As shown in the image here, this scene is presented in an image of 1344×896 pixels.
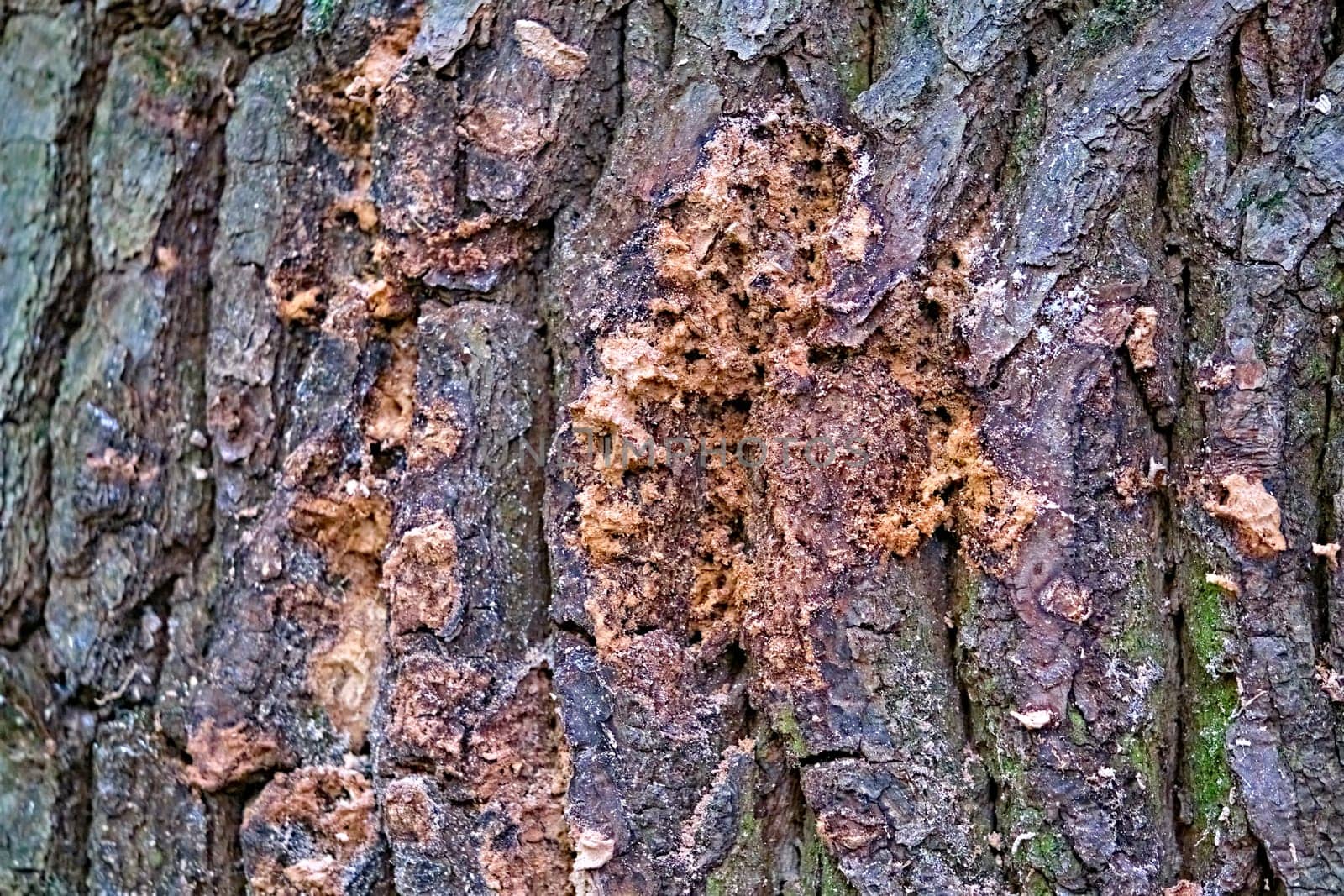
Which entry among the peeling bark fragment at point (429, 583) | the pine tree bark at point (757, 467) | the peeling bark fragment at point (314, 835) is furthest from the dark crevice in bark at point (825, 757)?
the peeling bark fragment at point (314, 835)

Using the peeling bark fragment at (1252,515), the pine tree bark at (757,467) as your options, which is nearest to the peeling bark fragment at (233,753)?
the pine tree bark at (757,467)

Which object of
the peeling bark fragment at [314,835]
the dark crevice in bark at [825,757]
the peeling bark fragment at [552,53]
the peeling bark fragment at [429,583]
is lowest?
the peeling bark fragment at [314,835]

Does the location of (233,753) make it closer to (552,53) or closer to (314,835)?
(314,835)

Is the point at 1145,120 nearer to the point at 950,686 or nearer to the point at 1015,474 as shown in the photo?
the point at 1015,474

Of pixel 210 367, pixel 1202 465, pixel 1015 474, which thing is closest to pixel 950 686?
pixel 1015 474

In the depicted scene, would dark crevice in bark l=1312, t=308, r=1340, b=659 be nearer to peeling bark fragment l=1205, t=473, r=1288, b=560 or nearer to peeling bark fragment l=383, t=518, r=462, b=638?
peeling bark fragment l=1205, t=473, r=1288, b=560

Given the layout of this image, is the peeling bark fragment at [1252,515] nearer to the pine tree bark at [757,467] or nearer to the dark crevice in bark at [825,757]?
the pine tree bark at [757,467]

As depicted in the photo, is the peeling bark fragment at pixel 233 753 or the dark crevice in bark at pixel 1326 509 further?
the peeling bark fragment at pixel 233 753

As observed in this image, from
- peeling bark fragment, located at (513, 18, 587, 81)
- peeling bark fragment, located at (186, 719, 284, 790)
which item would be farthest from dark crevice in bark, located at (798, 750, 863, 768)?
peeling bark fragment, located at (513, 18, 587, 81)

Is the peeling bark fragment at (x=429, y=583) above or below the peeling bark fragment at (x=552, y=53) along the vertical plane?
below
